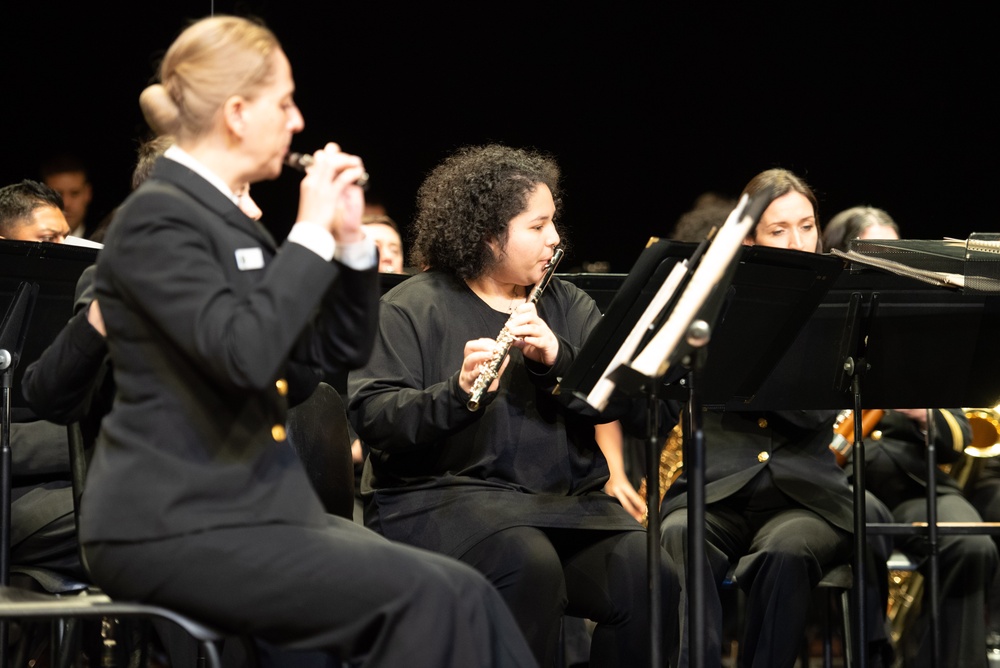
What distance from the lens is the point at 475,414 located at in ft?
8.32

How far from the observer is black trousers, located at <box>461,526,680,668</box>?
2.47 metres

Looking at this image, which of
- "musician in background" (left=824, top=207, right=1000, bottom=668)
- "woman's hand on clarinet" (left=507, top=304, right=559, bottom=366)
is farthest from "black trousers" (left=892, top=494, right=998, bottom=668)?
"woman's hand on clarinet" (left=507, top=304, right=559, bottom=366)

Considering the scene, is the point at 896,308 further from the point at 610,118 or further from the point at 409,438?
the point at 610,118

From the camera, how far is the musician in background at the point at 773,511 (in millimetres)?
2992

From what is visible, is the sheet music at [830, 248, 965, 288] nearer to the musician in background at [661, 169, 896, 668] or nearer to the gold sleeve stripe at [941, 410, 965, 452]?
the musician in background at [661, 169, 896, 668]

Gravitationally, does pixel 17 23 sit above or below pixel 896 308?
above

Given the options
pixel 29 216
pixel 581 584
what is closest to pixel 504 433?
pixel 581 584

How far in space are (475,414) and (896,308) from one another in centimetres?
108

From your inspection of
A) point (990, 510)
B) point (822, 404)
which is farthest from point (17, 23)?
point (990, 510)

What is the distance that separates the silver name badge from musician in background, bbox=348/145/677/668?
747 mm

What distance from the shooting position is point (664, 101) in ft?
18.0

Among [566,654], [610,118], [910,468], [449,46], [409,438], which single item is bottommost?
[566,654]

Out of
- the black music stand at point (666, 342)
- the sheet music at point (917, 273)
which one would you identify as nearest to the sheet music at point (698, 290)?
the black music stand at point (666, 342)

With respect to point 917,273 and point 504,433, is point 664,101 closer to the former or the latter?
point 917,273
